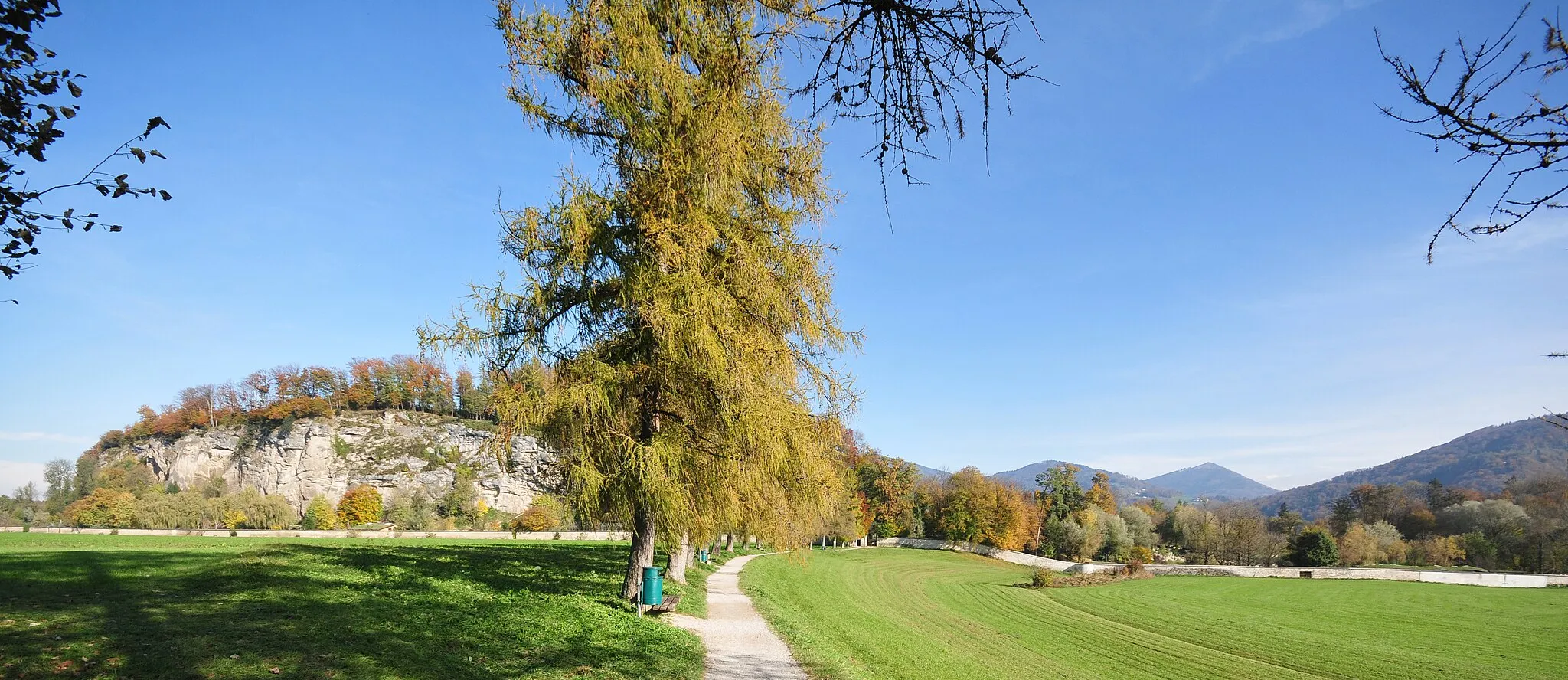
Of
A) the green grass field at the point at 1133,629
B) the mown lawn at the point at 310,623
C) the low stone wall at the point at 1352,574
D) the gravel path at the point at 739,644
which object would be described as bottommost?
the low stone wall at the point at 1352,574

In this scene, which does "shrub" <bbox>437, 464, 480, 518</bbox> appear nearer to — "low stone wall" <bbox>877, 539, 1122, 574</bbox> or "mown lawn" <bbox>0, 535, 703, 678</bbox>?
"low stone wall" <bbox>877, 539, 1122, 574</bbox>

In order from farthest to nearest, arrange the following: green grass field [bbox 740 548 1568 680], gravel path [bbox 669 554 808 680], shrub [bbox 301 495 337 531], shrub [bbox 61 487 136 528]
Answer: shrub [bbox 301 495 337 531] < shrub [bbox 61 487 136 528] < green grass field [bbox 740 548 1568 680] < gravel path [bbox 669 554 808 680]

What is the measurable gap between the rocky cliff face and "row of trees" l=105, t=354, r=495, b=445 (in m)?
2.06

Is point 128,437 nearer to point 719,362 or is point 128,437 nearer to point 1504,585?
point 719,362

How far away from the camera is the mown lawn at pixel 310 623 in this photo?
20.2 feet

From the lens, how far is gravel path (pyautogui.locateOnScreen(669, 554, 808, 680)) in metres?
8.27

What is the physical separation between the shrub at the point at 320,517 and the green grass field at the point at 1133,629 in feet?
141

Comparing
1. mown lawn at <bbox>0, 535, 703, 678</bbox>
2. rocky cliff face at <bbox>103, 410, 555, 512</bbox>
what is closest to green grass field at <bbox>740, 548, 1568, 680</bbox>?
mown lawn at <bbox>0, 535, 703, 678</bbox>

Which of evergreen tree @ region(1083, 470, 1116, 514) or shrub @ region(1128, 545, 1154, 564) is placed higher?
evergreen tree @ region(1083, 470, 1116, 514)

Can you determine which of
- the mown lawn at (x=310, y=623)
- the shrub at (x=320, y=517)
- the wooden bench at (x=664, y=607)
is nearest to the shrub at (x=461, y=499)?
the shrub at (x=320, y=517)

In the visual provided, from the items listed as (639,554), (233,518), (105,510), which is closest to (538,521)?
(233,518)

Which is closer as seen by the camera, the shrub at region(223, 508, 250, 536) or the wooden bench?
the wooden bench

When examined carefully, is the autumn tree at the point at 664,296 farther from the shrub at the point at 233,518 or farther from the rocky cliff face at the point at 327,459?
the rocky cliff face at the point at 327,459

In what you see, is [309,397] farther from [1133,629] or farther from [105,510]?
[1133,629]
